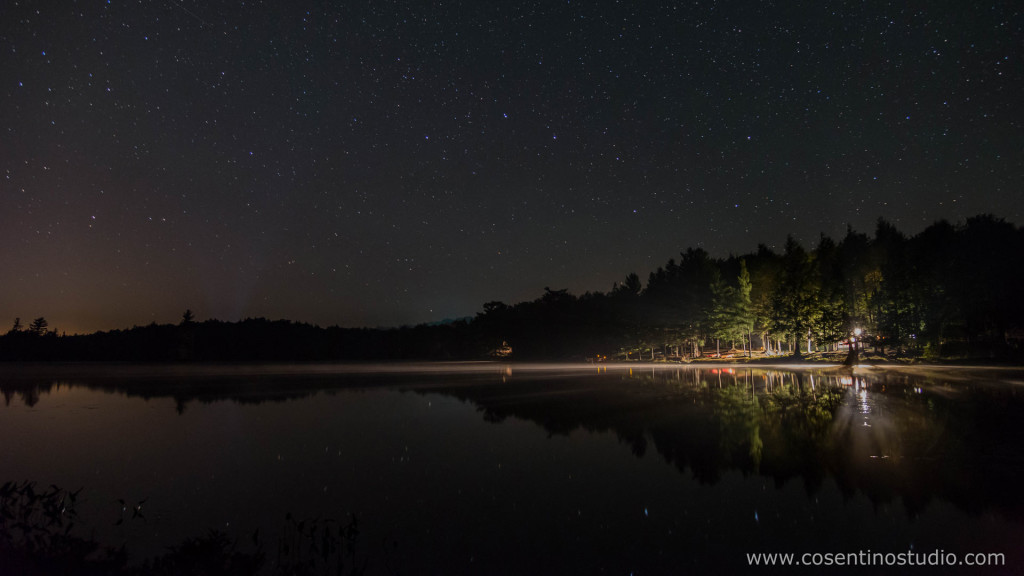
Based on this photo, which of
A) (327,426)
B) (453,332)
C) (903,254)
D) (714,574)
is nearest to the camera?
(714,574)

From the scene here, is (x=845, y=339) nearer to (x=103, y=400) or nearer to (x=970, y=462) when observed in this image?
(x=970, y=462)

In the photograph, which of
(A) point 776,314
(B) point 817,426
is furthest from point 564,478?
(A) point 776,314

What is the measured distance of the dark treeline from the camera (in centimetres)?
4138

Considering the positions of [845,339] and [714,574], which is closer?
[714,574]

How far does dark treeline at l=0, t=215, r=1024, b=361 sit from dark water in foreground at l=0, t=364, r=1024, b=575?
29.8 metres

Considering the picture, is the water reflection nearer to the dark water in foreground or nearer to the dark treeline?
the dark water in foreground

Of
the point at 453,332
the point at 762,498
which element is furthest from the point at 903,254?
the point at 453,332

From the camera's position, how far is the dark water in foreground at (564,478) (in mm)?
6281

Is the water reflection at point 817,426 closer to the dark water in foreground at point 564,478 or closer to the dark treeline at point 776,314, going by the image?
the dark water in foreground at point 564,478

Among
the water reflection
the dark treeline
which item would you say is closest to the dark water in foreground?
the water reflection

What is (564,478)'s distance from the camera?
9.44m

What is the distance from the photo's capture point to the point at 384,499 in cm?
823

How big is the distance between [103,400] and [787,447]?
28027 millimetres

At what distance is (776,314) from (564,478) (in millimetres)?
48967
